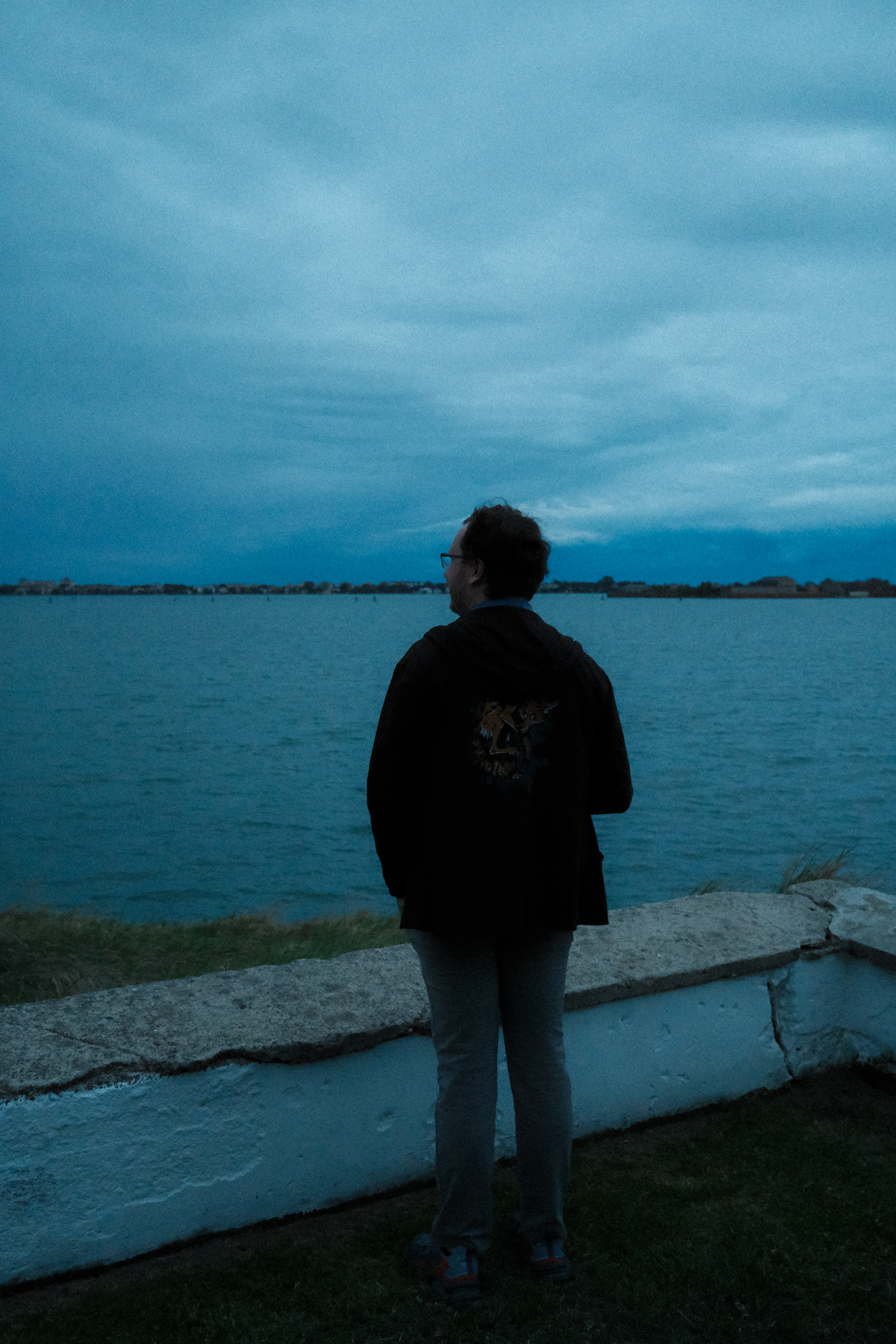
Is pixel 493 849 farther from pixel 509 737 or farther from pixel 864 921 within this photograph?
pixel 864 921

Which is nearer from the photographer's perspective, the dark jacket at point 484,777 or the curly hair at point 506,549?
the dark jacket at point 484,777

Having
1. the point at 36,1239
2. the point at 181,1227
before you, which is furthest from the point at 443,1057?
the point at 36,1239

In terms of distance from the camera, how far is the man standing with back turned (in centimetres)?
238

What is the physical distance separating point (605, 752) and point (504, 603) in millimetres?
458

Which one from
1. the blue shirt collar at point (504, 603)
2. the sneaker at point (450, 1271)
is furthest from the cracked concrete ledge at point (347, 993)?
the blue shirt collar at point (504, 603)

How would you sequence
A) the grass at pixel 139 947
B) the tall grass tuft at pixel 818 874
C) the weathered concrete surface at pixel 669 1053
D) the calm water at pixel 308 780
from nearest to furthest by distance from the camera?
the weathered concrete surface at pixel 669 1053 → the grass at pixel 139 947 → the tall grass tuft at pixel 818 874 → the calm water at pixel 308 780

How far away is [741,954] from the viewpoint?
11.3ft

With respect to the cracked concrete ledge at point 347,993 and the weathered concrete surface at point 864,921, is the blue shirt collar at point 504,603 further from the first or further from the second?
the weathered concrete surface at point 864,921

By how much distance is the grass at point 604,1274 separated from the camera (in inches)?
93.0

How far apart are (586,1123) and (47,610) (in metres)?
207

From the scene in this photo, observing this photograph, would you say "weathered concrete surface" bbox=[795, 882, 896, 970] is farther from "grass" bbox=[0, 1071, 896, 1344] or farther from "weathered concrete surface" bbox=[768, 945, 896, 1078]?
"grass" bbox=[0, 1071, 896, 1344]

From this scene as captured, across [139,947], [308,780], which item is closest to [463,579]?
[139,947]

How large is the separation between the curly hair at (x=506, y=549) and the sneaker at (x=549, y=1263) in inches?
63.2

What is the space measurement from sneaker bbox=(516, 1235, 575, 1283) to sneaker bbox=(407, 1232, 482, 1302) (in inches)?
5.4
